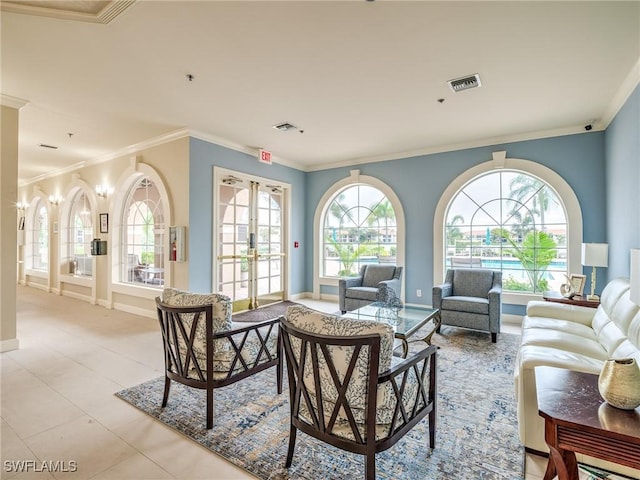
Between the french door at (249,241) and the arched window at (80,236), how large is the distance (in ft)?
11.1

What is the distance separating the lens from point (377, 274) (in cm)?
538

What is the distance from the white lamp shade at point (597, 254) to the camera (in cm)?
360

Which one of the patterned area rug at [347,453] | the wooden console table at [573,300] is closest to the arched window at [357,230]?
the wooden console table at [573,300]

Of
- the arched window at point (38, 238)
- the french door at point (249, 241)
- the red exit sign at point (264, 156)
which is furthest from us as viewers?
the arched window at point (38, 238)

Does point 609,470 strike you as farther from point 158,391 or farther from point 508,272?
point 508,272

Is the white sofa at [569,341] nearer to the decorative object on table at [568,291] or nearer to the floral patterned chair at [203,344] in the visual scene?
the decorative object on table at [568,291]

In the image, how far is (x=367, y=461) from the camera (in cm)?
145

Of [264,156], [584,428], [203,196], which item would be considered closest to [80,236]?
[203,196]

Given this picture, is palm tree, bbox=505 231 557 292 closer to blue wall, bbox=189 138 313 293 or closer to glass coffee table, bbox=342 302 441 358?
glass coffee table, bbox=342 302 441 358

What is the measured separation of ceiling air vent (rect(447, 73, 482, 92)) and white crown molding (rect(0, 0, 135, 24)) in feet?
→ 9.07

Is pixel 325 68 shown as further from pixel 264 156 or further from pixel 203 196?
pixel 264 156

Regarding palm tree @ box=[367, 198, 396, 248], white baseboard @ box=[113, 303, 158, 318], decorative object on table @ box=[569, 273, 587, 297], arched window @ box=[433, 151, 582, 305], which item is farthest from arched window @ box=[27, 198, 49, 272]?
decorative object on table @ box=[569, 273, 587, 297]

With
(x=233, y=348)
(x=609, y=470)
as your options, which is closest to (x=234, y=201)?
(x=233, y=348)

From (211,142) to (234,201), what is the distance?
0.99m
